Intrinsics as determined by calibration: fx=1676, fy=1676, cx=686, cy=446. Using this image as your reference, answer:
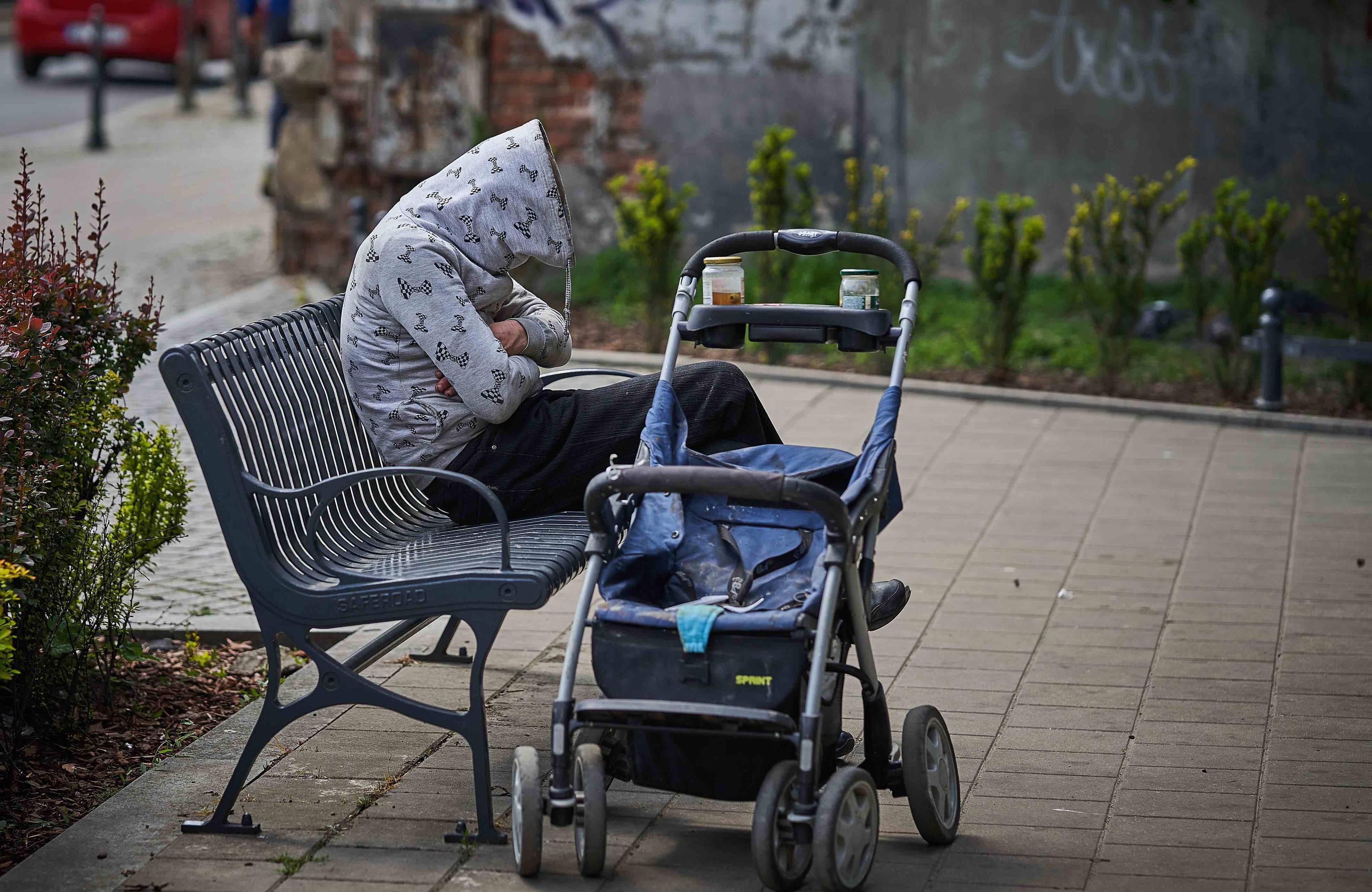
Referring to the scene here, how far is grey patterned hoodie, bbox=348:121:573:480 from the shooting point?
436 cm

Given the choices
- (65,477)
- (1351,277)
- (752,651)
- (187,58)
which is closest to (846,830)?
(752,651)

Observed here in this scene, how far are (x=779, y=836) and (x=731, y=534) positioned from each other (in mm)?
797

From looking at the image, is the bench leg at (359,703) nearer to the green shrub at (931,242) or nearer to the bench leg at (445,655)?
the bench leg at (445,655)

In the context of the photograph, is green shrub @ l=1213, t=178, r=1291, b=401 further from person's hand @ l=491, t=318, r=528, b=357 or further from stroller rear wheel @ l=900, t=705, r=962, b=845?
stroller rear wheel @ l=900, t=705, r=962, b=845

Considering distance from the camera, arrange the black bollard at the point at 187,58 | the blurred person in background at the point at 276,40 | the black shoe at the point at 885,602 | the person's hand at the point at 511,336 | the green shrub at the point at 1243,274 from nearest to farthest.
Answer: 1. the black shoe at the point at 885,602
2. the person's hand at the point at 511,336
3. the green shrub at the point at 1243,274
4. the blurred person in background at the point at 276,40
5. the black bollard at the point at 187,58

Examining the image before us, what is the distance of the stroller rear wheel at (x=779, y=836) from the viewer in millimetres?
3447

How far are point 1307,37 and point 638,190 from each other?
465 centimetres

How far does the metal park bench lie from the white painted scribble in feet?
26.3

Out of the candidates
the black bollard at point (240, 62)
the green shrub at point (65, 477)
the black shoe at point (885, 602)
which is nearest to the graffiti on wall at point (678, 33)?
the green shrub at point (65, 477)

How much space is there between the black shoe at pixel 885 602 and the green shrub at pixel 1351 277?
5771mm

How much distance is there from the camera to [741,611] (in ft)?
12.0

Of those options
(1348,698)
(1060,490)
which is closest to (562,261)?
(1348,698)

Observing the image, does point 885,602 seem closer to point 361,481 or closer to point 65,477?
point 361,481

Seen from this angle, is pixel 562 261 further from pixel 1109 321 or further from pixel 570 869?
pixel 1109 321
